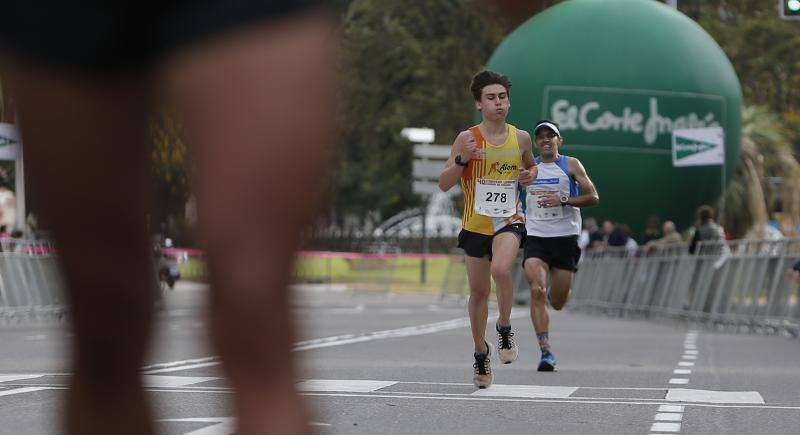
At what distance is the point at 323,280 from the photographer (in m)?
43.9

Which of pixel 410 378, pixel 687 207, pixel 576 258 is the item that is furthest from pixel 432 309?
pixel 410 378

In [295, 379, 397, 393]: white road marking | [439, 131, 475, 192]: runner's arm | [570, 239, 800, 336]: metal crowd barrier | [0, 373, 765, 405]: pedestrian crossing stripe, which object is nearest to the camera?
[0, 373, 765, 405]: pedestrian crossing stripe

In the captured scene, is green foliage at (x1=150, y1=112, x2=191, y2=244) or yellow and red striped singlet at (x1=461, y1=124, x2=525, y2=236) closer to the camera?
green foliage at (x1=150, y1=112, x2=191, y2=244)

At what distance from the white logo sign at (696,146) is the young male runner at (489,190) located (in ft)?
61.2

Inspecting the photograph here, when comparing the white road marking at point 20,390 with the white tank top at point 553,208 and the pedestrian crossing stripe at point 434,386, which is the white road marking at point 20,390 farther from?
the white tank top at point 553,208

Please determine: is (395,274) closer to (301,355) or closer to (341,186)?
(341,186)

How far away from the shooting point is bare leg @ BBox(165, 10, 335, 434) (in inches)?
87.4

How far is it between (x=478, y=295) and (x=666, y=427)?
2781 mm

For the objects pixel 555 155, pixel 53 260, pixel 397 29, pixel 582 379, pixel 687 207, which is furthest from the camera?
pixel 397 29

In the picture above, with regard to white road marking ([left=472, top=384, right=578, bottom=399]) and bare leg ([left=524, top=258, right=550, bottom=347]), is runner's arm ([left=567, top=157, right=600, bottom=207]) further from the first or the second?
white road marking ([left=472, top=384, right=578, bottom=399])

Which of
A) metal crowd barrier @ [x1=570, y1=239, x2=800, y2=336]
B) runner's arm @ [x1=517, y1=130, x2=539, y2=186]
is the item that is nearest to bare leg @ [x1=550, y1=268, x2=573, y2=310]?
runner's arm @ [x1=517, y1=130, x2=539, y2=186]

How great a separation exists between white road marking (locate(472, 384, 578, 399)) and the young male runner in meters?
0.25

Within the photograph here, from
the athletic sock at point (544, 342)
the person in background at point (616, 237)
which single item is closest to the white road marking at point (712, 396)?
the athletic sock at point (544, 342)

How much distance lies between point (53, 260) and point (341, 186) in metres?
59.0
